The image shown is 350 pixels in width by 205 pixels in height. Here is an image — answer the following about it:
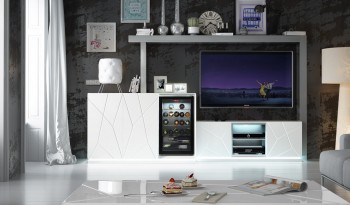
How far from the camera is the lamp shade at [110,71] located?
308 inches

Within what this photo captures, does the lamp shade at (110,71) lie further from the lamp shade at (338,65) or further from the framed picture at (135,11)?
the lamp shade at (338,65)

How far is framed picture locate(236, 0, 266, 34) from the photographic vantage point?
820cm

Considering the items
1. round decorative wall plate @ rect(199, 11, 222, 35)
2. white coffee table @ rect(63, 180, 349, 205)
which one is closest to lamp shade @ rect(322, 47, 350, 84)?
round decorative wall plate @ rect(199, 11, 222, 35)

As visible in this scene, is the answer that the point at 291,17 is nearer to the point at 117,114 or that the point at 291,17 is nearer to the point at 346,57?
the point at 346,57

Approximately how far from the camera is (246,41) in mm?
7988

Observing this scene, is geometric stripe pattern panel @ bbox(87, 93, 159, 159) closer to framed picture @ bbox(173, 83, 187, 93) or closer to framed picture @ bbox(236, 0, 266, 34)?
framed picture @ bbox(173, 83, 187, 93)

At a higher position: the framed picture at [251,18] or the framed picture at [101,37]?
the framed picture at [251,18]

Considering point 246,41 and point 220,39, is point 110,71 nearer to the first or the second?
point 220,39

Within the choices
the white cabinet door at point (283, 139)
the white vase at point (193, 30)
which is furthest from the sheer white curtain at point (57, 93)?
the white cabinet door at point (283, 139)

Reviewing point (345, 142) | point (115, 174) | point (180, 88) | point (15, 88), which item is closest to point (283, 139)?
point (180, 88)

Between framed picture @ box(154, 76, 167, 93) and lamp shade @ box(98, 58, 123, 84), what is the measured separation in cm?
59

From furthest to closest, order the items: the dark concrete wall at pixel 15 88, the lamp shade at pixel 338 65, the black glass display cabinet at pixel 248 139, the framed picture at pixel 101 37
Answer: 1. the framed picture at pixel 101 37
2. the black glass display cabinet at pixel 248 139
3. the lamp shade at pixel 338 65
4. the dark concrete wall at pixel 15 88

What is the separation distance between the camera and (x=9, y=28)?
621 cm

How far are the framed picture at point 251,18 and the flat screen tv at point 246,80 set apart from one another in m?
0.34
